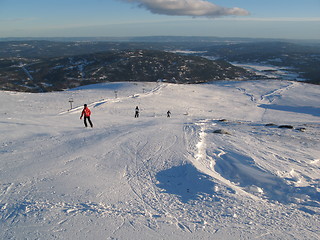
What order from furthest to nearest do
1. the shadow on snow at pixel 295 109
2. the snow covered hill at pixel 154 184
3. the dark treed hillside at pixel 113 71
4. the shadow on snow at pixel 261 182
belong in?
the dark treed hillside at pixel 113 71 → the shadow on snow at pixel 295 109 → the shadow on snow at pixel 261 182 → the snow covered hill at pixel 154 184

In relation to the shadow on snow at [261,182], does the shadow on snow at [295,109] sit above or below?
below

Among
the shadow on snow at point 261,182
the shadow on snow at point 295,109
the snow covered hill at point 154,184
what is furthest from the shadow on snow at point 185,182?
the shadow on snow at point 295,109

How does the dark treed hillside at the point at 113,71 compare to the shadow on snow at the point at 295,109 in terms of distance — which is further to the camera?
the dark treed hillside at the point at 113,71

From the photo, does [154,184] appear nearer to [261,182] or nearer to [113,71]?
[261,182]

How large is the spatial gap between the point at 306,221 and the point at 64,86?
115244 mm

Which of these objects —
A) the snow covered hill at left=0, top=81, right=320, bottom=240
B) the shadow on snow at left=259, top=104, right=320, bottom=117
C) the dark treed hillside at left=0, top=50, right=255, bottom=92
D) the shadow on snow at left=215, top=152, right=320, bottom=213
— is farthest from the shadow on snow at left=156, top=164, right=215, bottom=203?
the dark treed hillside at left=0, top=50, right=255, bottom=92

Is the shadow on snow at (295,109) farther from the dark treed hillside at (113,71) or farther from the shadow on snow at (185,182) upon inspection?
the dark treed hillside at (113,71)

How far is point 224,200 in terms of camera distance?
7.32m

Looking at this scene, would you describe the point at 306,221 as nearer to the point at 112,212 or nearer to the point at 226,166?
the point at 226,166

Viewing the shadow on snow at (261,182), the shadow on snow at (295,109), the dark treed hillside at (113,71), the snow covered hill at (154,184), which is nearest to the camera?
the snow covered hill at (154,184)

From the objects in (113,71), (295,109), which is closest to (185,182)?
(295,109)

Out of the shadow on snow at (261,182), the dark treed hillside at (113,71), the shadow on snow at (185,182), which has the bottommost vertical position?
the dark treed hillside at (113,71)

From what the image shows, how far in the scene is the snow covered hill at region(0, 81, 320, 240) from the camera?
611 centimetres

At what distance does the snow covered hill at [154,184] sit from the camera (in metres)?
6.11
